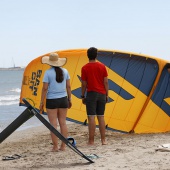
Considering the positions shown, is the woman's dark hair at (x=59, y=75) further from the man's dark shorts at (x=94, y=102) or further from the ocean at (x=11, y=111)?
the ocean at (x=11, y=111)

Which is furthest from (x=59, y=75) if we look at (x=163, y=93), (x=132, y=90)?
(x=163, y=93)

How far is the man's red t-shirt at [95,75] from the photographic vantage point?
695 cm

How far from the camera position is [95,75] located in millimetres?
6984

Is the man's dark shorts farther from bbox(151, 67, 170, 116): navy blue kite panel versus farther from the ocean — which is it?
the ocean

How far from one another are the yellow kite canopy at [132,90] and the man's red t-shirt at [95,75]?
200 centimetres

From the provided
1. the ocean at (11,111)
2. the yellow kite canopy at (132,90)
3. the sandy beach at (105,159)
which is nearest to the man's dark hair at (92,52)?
the sandy beach at (105,159)

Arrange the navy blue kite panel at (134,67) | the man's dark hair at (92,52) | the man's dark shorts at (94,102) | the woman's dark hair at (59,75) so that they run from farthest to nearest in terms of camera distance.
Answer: the navy blue kite panel at (134,67) < the man's dark shorts at (94,102) < the man's dark hair at (92,52) < the woman's dark hair at (59,75)

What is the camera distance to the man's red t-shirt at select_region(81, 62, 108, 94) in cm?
695

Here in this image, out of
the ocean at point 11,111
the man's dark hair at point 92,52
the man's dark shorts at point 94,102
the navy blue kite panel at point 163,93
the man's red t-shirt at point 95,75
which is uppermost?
the man's dark hair at point 92,52

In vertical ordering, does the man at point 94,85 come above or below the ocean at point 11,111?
above

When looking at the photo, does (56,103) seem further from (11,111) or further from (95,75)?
(11,111)

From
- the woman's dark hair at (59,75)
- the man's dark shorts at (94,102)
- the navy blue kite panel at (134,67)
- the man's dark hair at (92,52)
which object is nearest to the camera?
the woman's dark hair at (59,75)

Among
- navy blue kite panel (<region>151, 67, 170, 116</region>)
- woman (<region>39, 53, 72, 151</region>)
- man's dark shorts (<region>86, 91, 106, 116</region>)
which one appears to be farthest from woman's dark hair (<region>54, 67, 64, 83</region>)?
navy blue kite panel (<region>151, 67, 170, 116</region>)

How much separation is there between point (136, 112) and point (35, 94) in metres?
2.23
